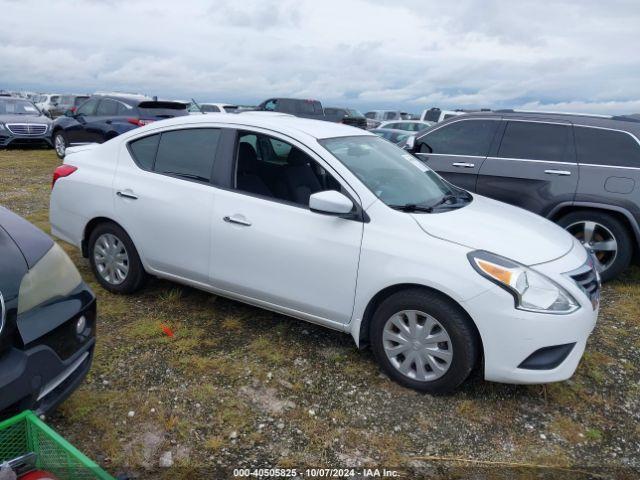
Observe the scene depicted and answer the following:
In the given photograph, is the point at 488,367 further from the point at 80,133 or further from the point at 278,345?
→ the point at 80,133

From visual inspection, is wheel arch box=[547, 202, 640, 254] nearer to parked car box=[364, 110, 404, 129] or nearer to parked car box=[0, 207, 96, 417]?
parked car box=[0, 207, 96, 417]

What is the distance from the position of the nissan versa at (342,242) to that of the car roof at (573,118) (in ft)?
7.51

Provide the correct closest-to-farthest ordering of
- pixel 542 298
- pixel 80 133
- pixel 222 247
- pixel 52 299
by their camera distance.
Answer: pixel 52 299
pixel 542 298
pixel 222 247
pixel 80 133

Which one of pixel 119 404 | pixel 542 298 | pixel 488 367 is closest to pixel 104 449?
pixel 119 404

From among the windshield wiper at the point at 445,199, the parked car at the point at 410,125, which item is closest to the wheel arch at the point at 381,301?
the windshield wiper at the point at 445,199

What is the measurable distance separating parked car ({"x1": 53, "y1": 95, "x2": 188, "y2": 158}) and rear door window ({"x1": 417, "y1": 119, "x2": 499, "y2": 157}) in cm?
678

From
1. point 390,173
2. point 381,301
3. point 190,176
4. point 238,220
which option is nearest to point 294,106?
point 190,176

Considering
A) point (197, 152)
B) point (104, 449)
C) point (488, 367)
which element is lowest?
point (104, 449)

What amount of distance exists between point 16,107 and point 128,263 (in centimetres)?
1293

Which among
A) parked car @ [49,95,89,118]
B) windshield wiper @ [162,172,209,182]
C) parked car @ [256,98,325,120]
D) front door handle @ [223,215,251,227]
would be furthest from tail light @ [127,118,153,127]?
parked car @ [49,95,89,118]

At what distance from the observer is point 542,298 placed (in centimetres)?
289

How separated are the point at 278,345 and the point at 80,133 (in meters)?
10.4

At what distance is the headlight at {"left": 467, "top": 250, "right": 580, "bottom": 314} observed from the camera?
→ 2854 mm

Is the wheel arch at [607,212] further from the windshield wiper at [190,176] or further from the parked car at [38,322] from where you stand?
the parked car at [38,322]
